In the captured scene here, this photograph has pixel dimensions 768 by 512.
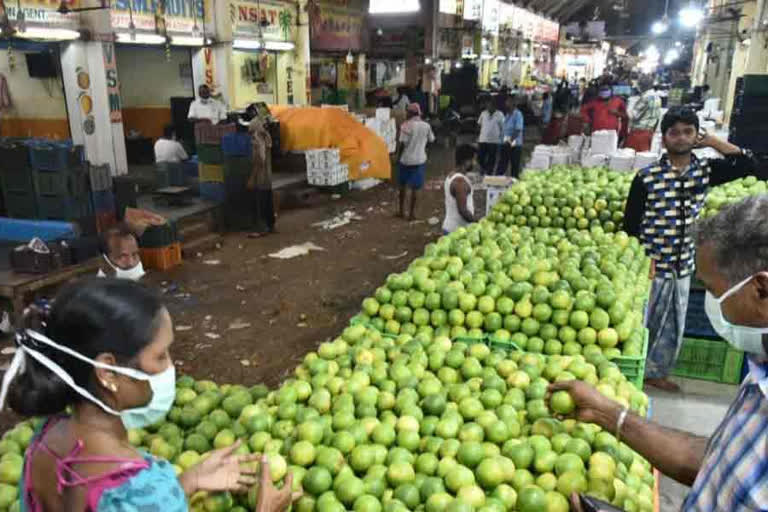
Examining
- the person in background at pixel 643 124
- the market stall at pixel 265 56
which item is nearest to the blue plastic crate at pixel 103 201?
the market stall at pixel 265 56

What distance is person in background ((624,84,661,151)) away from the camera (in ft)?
35.8

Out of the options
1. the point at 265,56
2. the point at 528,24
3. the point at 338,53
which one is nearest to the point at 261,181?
the point at 265,56

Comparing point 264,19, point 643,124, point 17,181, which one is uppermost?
point 264,19

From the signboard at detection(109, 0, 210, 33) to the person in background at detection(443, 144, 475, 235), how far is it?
858cm

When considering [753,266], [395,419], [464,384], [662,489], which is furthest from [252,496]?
[662,489]

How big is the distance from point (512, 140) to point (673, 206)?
366 inches

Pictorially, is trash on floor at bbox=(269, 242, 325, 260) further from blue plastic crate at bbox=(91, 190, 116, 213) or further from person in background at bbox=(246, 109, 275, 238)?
blue plastic crate at bbox=(91, 190, 116, 213)

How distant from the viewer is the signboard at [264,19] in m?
16.2

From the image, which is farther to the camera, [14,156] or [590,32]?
[590,32]

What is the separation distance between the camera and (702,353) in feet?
18.7

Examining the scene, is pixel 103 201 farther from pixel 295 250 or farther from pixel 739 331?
pixel 739 331

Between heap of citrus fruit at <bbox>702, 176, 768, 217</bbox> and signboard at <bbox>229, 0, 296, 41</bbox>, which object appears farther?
signboard at <bbox>229, 0, 296, 41</bbox>

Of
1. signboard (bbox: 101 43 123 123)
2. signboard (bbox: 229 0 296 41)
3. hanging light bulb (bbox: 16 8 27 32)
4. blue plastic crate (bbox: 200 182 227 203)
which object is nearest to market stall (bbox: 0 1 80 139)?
hanging light bulb (bbox: 16 8 27 32)

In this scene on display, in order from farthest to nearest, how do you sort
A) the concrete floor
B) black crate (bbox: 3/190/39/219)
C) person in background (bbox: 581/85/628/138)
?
person in background (bbox: 581/85/628/138)
black crate (bbox: 3/190/39/219)
the concrete floor
